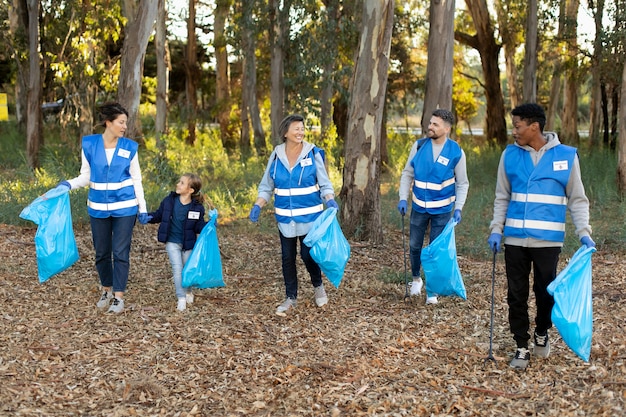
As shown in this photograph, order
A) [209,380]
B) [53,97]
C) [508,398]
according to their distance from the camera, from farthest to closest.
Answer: [53,97] < [209,380] < [508,398]

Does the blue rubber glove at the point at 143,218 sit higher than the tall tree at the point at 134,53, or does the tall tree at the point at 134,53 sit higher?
the tall tree at the point at 134,53

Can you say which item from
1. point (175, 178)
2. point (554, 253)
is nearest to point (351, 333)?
point (554, 253)

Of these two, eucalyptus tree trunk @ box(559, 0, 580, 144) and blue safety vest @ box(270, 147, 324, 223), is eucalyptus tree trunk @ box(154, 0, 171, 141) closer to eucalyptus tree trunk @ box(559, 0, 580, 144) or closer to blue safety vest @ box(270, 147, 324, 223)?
eucalyptus tree trunk @ box(559, 0, 580, 144)

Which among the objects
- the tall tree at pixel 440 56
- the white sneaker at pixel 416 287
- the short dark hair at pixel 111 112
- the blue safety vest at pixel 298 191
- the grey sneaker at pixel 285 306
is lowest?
the grey sneaker at pixel 285 306

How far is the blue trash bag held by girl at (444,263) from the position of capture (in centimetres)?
602

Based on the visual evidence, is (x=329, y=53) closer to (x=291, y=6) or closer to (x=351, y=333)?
(x=291, y=6)

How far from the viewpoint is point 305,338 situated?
593 cm

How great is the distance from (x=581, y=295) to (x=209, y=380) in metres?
2.50

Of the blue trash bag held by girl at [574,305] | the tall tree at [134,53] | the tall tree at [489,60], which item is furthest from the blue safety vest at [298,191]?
the tall tree at [489,60]

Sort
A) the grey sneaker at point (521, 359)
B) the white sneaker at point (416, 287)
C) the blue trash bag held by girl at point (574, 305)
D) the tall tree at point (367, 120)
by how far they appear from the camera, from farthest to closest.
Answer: the tall tree at point (367, 120) < the white sneaker at point (416, 287) < the grey sneaker at point (521, 359) < the blue trash bag held by girl at point (574, 305)

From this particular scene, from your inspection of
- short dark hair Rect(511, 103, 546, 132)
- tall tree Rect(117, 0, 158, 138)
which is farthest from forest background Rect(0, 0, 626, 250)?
short dark hair Rect(511, 103, 546, 132)

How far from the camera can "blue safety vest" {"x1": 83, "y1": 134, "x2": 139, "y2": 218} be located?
616 cm

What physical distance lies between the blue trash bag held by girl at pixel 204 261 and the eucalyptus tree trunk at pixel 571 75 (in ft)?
53.7

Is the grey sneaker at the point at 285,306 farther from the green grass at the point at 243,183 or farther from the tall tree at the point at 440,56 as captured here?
the tall tree at the point at 440,56
